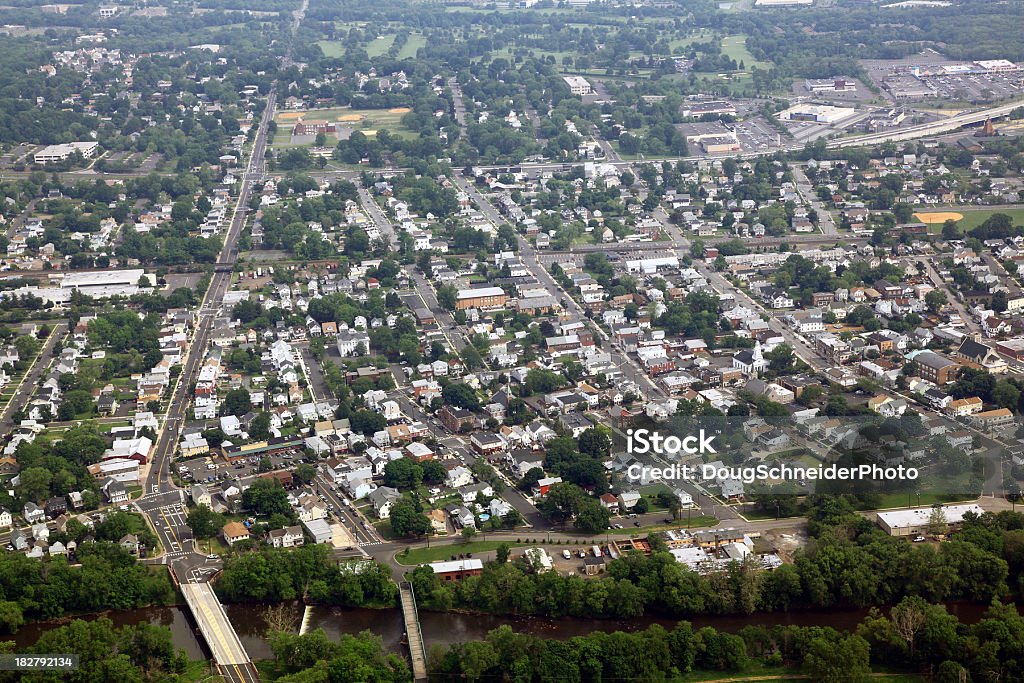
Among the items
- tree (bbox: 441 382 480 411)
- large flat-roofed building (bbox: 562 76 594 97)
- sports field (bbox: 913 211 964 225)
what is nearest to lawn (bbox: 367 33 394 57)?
large flat-roofed building (bbox: 562 76 594 97)

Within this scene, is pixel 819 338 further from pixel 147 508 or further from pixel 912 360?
pixel 147 508

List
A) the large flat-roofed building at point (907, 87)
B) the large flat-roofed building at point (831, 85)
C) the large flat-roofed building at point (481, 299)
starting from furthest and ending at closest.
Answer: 1. the large flat-roofed building at point (831, 85)
2. the large flat-roofed building at point (907, 87)
3. the large flat-roofed building at point (481, 299)

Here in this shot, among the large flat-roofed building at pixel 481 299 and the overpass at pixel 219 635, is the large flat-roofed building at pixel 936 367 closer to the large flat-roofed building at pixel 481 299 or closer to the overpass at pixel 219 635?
the large flat-roofed building at pixel 481 299

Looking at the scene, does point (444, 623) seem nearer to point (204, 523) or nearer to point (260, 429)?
point (204, 523)

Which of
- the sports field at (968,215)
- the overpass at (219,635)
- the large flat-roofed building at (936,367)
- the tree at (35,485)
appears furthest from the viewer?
the sports field at (968,215)

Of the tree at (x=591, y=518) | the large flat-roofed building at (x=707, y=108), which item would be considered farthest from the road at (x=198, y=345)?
the large flat-roofed building at (x=707, y=108)

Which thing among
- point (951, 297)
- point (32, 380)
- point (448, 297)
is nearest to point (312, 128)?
point (448, 297)

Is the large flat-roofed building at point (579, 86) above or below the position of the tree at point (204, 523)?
below

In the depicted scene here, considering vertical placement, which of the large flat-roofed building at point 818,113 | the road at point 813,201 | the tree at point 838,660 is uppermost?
the tree at point 838,660

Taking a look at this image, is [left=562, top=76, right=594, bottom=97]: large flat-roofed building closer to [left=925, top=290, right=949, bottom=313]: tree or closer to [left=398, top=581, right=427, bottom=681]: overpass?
[left=925, top=290, right=949, bottom=313]: tree
